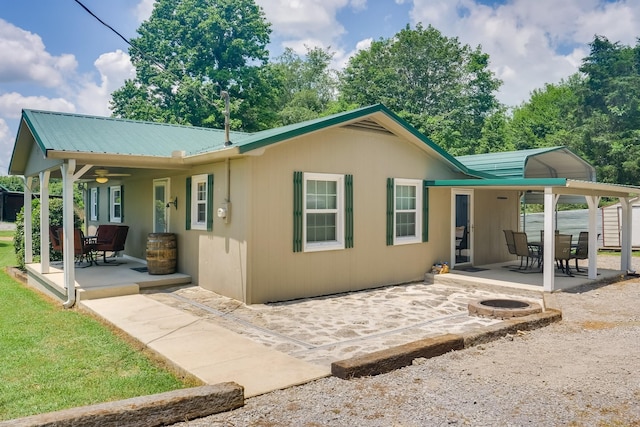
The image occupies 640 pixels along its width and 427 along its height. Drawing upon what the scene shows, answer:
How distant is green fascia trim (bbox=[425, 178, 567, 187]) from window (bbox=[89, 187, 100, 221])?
10.4 m

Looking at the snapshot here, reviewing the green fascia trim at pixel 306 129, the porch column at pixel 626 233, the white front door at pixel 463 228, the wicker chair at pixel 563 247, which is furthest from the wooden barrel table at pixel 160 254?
the porch column at pixel 626 233

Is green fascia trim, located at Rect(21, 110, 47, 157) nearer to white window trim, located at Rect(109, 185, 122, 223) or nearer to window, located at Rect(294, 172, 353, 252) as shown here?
window, located at Rect(294, 172, 353, 252)

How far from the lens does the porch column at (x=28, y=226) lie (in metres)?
10.6

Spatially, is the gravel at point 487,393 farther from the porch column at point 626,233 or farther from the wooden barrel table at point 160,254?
the porch column at point 626,233

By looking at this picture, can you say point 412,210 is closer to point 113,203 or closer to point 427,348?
point 427,348

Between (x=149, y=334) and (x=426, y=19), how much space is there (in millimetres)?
28873

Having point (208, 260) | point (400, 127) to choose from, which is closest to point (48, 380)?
point (208, 260)

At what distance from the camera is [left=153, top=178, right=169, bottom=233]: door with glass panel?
10027 millimetres

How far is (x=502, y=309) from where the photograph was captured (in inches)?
257

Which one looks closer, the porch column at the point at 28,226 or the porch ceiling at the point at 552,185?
the porch ceiling at the point at 552,185

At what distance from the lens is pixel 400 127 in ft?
29.9

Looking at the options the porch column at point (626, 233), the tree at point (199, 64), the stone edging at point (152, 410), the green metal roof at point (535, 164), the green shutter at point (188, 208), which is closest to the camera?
the stone edging at point (152, 410)

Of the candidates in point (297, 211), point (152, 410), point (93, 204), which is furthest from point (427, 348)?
point (93, 204)

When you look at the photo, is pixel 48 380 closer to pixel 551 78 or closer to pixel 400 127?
pixel 400 127
